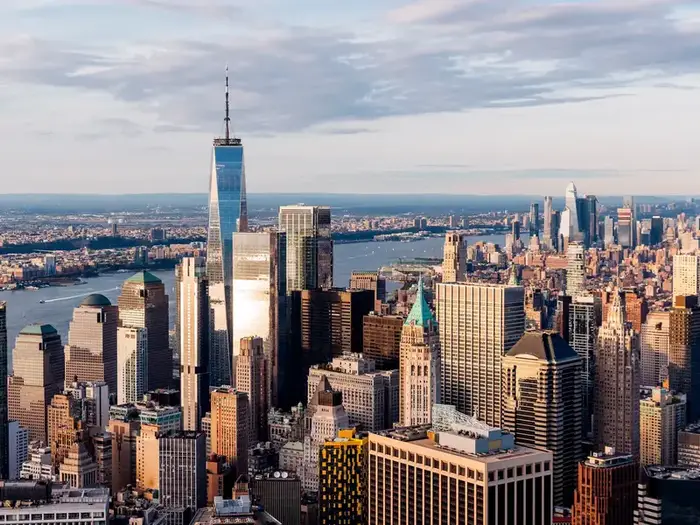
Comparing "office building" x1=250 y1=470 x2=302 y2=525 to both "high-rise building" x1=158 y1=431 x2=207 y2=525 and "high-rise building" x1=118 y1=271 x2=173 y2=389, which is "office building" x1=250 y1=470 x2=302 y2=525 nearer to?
"high-rise building" x1=158 y1=431 x2=207 y2=525

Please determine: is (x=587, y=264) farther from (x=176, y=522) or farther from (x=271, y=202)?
(x=176, y=522)

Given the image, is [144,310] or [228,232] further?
[228,232]

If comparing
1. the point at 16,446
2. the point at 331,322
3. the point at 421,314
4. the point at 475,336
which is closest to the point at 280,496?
the point at 421,314

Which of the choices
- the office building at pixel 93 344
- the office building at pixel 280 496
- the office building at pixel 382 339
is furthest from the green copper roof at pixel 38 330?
the office building at pixel 280 496

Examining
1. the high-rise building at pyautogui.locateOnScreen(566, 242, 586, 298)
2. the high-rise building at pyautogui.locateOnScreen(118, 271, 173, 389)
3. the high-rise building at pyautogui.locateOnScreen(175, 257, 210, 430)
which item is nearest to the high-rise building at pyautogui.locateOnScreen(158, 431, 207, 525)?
the high-rise building at pyautogui.locateOnScreen(175, 257, 210, 430)

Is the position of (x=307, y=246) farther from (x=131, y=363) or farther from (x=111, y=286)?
(x=111, y=286)

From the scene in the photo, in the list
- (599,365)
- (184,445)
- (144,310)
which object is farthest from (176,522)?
(144,310)
